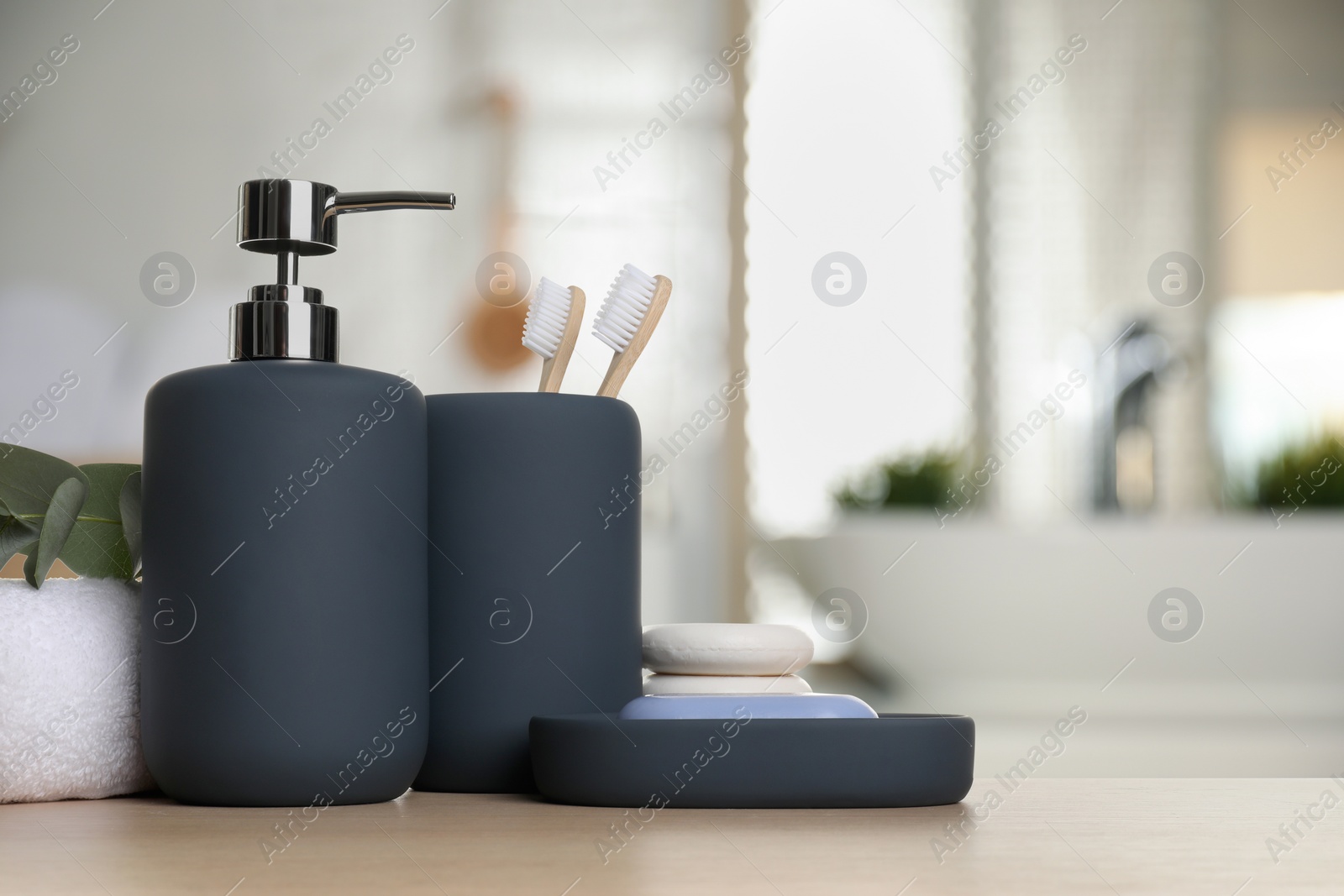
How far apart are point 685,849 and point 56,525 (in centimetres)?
28

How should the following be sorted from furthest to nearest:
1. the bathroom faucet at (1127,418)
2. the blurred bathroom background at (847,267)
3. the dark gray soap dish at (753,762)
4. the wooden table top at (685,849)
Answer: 1. the bathroom faucet at (1127,418)
2. the blurred bathroom background at (847,267)
3. the dark gray soap dish at (753,762)
4. the wooden table top at (685,849)

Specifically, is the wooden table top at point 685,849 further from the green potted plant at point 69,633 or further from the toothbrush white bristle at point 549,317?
the toothbrush white bristle at point 549,317

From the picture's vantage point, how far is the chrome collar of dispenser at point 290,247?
0.41 meters

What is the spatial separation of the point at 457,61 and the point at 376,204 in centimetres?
193

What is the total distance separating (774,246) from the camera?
7.43ft

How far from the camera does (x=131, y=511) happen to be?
46 centimetres

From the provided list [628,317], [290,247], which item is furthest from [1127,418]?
[290,247]

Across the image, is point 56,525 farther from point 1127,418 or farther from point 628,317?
point 1127,418

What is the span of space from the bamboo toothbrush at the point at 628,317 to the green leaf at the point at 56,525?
208 millimetres

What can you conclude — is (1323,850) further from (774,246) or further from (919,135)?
(919,135)

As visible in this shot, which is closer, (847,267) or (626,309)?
(626,309)

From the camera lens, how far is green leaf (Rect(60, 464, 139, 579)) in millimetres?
457

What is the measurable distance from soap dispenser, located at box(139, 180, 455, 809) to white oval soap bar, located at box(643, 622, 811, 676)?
100mm

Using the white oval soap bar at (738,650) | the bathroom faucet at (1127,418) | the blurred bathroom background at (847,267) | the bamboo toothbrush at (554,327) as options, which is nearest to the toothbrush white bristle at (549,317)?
the bamboo toothbrush at (554,327)
